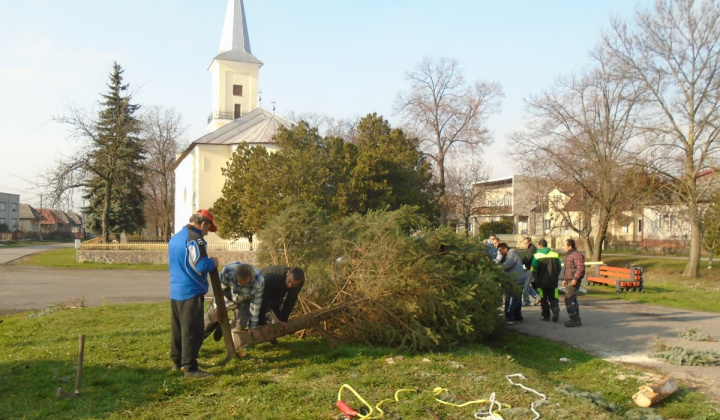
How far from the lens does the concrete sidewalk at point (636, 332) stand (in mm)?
7613

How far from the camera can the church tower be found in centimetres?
5394

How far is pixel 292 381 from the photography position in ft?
20.0

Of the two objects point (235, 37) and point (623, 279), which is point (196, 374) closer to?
point (623, 279)

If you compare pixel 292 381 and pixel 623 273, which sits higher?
pixel 623 273

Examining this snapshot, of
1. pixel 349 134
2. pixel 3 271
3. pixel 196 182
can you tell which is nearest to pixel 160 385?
pixel 3 271

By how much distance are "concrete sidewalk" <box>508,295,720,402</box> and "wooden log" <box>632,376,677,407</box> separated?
1.65 feet

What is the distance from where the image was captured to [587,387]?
22.9ft

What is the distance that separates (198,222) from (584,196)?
29317 millimetres

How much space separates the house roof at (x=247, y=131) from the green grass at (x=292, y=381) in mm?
35939

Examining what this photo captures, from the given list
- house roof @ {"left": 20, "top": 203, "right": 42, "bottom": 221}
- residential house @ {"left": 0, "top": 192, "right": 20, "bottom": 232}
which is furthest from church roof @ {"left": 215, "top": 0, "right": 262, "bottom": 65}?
house roof @ {"left": 20, "top": 203, "right": 42, "bottom": 221}

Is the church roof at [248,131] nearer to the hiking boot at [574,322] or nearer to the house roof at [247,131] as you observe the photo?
the house roof at [247,131]

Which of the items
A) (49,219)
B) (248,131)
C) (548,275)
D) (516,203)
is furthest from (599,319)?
(49,219)

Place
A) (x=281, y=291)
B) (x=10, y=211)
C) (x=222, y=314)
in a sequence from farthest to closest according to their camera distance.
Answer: (x=10, y=211), (x=281, y=291), (x=222, y=314)

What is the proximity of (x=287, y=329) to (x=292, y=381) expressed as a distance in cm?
137
